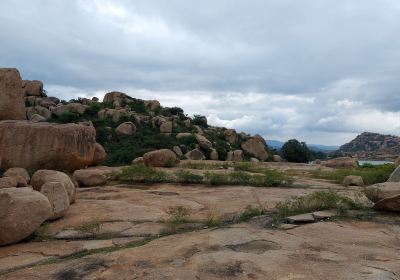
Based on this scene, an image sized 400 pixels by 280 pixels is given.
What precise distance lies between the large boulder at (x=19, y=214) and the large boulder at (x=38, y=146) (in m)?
6.76

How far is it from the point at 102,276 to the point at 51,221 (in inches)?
121

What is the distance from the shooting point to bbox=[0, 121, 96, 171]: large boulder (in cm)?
1298

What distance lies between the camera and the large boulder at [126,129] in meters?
31.6

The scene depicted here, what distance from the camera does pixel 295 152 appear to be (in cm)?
3462

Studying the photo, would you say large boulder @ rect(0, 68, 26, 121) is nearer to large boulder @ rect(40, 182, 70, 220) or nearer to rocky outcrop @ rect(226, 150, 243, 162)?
large boulder @ rect(40, 182, 70, 220)

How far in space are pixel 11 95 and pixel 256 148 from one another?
23.9m

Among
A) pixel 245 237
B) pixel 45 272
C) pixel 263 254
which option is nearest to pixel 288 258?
pixel 263 254

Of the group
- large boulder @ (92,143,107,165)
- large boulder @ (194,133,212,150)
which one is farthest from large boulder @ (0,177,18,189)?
large boulder @ (194,133,212,150)

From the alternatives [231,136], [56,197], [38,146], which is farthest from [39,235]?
[231,136]

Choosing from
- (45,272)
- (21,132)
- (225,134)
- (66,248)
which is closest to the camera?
(45,272)

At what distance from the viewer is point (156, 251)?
Answer: 18.1 feet

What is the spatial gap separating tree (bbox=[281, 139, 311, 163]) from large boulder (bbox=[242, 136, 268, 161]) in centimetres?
167

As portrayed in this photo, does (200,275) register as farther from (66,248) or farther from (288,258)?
(66,248)

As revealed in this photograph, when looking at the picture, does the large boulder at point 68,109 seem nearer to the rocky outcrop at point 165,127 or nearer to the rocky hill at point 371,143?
the rocky outcrop at point 165,127
